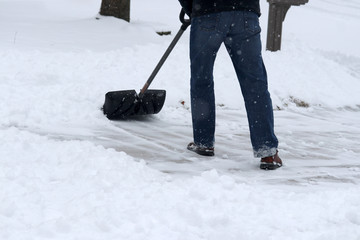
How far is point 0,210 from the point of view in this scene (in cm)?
262

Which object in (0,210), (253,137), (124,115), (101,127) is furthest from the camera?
(124,115)

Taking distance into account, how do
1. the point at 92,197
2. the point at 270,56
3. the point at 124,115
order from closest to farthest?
the point at 92,197 → the point at 124,115 → the point at 270,56

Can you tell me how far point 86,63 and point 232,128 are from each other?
223cm

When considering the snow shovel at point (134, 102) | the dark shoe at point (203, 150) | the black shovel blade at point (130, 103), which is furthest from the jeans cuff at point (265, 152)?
the black shovel blade at point (130, 103)

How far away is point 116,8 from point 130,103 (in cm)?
471

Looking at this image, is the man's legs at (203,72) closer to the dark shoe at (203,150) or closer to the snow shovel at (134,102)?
the dark shoe at (203,150)

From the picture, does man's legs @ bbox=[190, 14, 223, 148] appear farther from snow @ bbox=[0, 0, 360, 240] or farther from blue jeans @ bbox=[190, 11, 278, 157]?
snow @ bbox=[0, 0, 360, 240]

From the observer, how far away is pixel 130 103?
541 cm

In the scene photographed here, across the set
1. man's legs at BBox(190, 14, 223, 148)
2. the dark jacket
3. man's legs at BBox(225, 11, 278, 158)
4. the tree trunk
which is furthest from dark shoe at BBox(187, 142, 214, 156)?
the tree trunk

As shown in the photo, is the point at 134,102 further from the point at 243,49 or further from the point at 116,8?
the point at 116,8

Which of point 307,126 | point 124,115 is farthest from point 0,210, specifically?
point 307,126

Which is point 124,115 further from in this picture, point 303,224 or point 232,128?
point 303,224

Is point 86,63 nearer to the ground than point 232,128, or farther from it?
farther from it

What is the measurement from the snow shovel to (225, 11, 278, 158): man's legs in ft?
4.18
